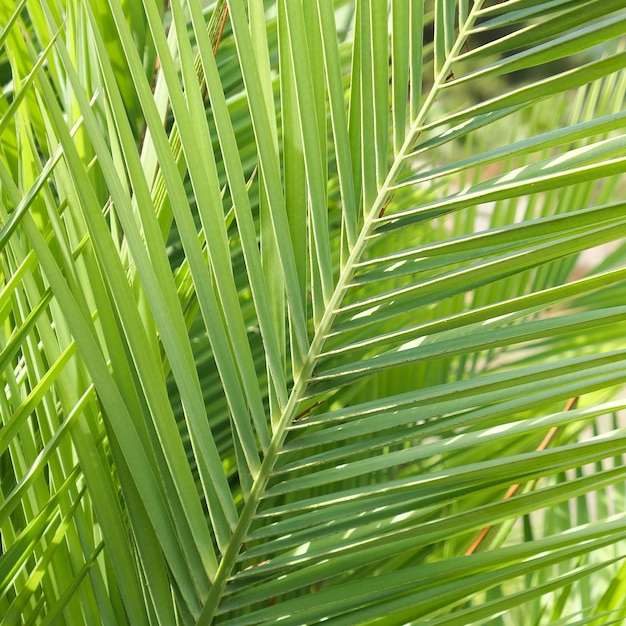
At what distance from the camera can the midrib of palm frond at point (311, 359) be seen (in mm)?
451

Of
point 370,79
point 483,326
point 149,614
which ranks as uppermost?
point 370,79

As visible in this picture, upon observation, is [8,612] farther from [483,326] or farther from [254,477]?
[483,326]

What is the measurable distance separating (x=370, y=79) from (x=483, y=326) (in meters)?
0.16

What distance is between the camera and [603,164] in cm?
35

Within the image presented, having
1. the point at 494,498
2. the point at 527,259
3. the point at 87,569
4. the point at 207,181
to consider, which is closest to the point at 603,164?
the point at 527,259

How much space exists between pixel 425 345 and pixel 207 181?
153mm

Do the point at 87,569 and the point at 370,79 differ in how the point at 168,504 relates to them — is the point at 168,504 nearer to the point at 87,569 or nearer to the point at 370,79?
the point at 87,569

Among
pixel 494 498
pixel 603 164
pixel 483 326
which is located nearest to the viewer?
pixel 603 164

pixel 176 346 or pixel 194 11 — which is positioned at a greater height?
pixel 194 11

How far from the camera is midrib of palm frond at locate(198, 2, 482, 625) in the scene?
451 millimetres

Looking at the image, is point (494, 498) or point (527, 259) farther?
point (494, 498)

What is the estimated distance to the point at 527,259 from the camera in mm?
380

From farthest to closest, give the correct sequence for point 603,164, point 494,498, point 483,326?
point 494,498, point 483,326, point 603,164

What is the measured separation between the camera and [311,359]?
0.46m
